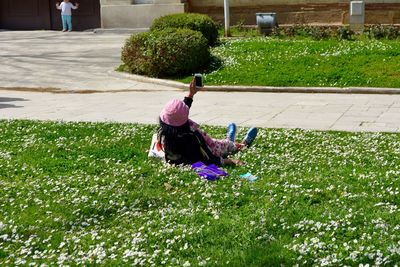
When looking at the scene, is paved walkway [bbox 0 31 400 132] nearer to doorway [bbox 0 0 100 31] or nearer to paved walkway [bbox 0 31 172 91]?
paved walkway [bbox 0 31 172 91]

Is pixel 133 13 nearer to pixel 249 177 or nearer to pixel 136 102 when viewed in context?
pixel 136 102

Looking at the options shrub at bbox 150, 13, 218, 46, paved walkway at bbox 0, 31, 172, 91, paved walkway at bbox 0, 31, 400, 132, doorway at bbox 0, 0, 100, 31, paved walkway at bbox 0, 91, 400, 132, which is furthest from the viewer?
doorway at bbox 0, 0, 100, 31

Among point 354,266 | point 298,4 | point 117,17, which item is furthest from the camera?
point 117,17

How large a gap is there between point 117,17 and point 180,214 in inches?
812

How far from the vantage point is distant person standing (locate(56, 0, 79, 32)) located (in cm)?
2784

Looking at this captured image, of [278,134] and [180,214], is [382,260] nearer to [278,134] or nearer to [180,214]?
[180,214]

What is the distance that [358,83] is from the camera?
554 inches

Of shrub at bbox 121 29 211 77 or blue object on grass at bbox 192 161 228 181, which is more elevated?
shrub at bbox 121 29 211 77

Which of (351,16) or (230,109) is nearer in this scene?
(230,109)

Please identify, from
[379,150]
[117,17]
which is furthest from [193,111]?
[117,17]

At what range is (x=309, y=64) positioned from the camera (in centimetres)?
1566

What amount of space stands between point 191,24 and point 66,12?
11.4 metres

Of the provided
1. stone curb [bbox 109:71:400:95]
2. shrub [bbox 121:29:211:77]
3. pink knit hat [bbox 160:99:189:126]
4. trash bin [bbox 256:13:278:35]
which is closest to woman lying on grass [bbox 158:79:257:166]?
pink knit hat [bbox 160:99:189:126]

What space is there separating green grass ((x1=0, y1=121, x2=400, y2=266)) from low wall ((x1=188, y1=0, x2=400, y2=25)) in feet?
44.0
